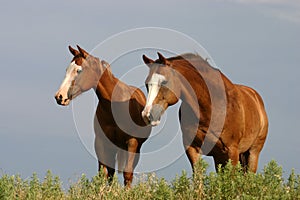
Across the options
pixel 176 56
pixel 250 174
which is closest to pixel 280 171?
pixel 250 174

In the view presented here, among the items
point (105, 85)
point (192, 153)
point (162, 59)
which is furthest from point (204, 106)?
point (105, 85)

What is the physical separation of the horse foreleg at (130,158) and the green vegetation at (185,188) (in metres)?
2.81

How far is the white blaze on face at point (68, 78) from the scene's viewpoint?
13852mm

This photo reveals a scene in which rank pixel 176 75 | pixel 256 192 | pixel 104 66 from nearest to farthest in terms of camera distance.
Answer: pixel 256 192
pixel 176 75
pixel 104 66

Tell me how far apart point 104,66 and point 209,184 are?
4991 mm

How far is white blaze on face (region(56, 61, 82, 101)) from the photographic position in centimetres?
1385

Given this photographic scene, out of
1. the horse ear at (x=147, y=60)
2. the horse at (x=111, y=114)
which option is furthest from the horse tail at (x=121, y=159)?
the horse ear at (x=147, y=60)

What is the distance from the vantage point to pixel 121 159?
47.6 ft

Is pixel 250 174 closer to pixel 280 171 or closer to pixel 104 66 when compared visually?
pixel 280 171

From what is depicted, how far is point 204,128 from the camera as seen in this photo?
13.0m

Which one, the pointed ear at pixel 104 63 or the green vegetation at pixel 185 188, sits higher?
the pointed ear at pixel 104 63

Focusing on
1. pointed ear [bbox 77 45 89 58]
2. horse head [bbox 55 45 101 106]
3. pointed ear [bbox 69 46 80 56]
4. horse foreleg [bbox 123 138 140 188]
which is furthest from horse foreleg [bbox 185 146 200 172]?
pointed ear [bbox 69 46 80 56]

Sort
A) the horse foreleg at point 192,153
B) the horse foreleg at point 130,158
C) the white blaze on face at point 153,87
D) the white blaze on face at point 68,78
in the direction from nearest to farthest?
the white blaze on face at point 153,87
the horse foreleg at point 192,153
the white blaze on face at point 68,78
the horse foreleg at point 130,158

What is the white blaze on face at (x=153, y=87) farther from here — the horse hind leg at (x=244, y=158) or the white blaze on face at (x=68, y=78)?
the horse hind leg at (x=244, y=158)
